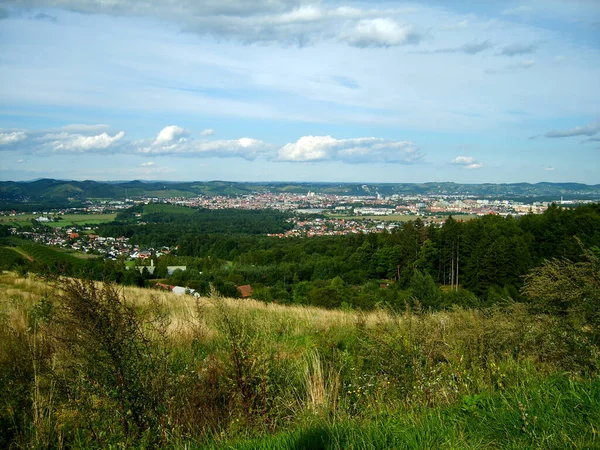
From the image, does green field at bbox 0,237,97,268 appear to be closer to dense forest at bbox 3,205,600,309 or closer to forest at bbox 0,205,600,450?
dense forest at bbox 3,205,600,309

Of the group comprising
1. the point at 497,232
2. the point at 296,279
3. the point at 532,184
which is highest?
the point at 532,184

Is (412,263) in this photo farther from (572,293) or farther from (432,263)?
(572,293)

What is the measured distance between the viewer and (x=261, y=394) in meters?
3.51

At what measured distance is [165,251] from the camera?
252ft

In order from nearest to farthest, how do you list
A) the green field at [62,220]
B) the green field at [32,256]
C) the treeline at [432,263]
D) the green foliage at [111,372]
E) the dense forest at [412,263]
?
the green foliage at [111,372], the green field at [32,256], the dense forest at [412,263], the treeline at [432,263], the green field at [62,220]

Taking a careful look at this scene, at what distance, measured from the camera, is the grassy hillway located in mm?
2748

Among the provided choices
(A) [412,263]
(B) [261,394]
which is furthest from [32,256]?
(A) [412,263]

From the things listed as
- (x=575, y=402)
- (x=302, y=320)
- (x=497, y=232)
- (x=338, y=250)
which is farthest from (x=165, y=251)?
(x=575, y=402)

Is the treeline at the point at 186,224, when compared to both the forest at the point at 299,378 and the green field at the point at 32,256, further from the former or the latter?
the forest at the point at 299,378

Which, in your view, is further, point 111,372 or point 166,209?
point 166,209

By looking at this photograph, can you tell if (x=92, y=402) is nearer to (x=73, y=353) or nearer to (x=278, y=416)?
(x=73, y=353)

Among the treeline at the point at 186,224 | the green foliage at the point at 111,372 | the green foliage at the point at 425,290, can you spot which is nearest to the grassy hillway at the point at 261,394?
the green foliage at the point at 111,372

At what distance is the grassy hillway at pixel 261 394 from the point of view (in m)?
2.75

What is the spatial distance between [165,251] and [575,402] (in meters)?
79.2
